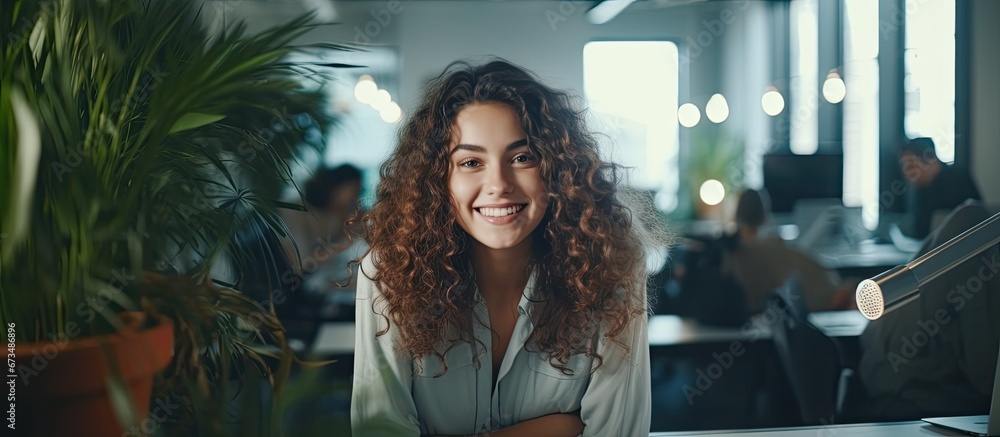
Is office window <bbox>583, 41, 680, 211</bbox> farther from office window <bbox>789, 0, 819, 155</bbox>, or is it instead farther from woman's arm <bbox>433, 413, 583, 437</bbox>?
woman's arm <bbox>433, 413, 583, 437</bbox>

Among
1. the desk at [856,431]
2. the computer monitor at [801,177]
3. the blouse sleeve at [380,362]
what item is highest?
the computer monitor at [801,177]

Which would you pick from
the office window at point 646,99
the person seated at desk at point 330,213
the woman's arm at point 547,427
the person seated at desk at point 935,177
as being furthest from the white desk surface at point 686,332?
the office window at point 646,99

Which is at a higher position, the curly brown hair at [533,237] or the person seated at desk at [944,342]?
the curly brown hair at [533,237]

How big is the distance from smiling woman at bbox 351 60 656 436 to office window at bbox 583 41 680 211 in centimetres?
451

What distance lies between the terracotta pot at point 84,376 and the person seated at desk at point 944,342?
2398mm

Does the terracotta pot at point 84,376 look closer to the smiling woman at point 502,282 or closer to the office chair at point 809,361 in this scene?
the smiling woman at point 502,282

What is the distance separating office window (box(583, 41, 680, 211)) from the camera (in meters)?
6.08

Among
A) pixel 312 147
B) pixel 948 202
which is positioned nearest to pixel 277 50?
pixel 312 147

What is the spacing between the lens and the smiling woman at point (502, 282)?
1497 millimetres

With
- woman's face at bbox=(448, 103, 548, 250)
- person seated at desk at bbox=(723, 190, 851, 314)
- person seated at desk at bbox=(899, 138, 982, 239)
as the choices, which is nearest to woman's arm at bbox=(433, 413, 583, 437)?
woman's face at bbox=(448, 103, 548, 250)

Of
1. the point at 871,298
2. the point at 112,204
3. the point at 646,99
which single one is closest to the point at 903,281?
the point at 871,298

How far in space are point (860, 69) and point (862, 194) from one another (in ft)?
2.86

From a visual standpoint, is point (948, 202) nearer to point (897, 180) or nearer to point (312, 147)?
point (897, 180)

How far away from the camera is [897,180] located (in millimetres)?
4918
